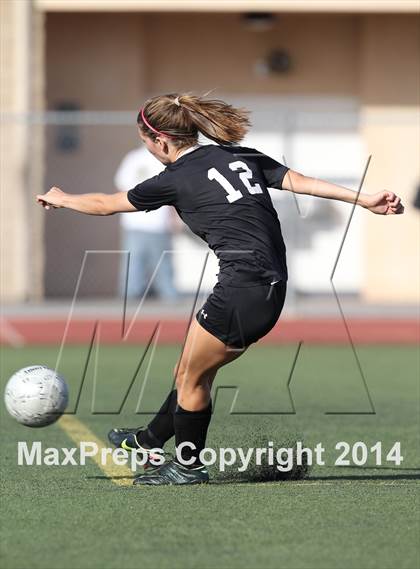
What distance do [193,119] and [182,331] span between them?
9.03 meters

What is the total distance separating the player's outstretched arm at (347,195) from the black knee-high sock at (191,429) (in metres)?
1.25

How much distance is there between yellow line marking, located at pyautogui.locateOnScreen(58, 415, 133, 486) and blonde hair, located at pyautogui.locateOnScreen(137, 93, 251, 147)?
6.12 feet

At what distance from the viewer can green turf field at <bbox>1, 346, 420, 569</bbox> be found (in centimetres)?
542

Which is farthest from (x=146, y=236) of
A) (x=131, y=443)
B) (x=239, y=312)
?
(x=239, y=312)

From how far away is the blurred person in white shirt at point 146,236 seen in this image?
1591 centimetres

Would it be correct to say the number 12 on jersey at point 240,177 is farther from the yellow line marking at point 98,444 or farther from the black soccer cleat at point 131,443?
the yellow line marking at point 98,444

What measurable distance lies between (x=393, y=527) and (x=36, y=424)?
242 centimetres

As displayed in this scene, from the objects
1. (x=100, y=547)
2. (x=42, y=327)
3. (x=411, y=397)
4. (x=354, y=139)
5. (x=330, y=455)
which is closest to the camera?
(x=100, y=547)

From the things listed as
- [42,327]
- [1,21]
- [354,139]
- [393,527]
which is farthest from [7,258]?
[393,527]

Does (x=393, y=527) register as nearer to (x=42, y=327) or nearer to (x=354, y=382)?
(x=354, y=382)

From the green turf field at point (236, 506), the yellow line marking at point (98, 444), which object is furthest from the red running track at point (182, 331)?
the yellow line marking at point (98, 444)

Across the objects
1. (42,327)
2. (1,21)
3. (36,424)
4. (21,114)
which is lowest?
(42,327)

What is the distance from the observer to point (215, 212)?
6883mm

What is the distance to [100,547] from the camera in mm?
5531
